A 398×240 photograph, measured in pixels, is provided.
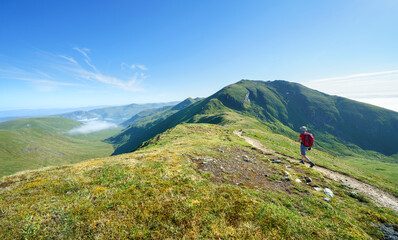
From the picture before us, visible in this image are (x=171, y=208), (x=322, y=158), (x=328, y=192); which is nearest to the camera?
(x=171, y=208)

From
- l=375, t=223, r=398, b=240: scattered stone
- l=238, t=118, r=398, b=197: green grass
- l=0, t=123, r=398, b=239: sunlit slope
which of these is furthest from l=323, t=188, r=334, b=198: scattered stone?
l=238, t=118, r=398, b=197: green grass

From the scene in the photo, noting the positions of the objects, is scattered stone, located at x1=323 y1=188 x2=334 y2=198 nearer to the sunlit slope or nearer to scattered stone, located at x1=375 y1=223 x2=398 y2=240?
the sunlit slope

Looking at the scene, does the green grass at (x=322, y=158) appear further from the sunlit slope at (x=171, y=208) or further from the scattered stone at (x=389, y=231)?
the sunlit slope at (x=171, y=208)

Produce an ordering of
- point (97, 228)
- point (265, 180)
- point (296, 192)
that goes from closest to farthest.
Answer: point (97, 228)
point (296, 192)
point (265, 180)

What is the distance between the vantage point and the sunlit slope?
635 cm

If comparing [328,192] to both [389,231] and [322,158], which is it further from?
[322,158]

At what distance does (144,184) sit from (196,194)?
12.5 feet

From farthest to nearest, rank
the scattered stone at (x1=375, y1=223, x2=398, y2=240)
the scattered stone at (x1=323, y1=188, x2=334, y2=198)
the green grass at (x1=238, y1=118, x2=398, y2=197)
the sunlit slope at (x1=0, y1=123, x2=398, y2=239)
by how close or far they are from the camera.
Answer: the green grass at (x1=238, y1=118, x2=398, y2=197)
the scattered stone at (x1=323, y1=188, x2=334, y2=198)
the scattered stone at (x1=375, y1=223, x2=398, y2=240)
the sunlit slope at (x1=0, y1=123, x2=398, y2=239)

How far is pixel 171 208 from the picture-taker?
7.59 metres

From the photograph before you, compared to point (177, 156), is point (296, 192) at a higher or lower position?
lower

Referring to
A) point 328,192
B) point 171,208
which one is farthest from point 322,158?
point 171,208

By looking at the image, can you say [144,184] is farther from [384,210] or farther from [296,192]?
[384,210]

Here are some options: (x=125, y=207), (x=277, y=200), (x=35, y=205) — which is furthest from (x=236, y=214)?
(x=35, y=205)

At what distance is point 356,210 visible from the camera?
30.6 ft
